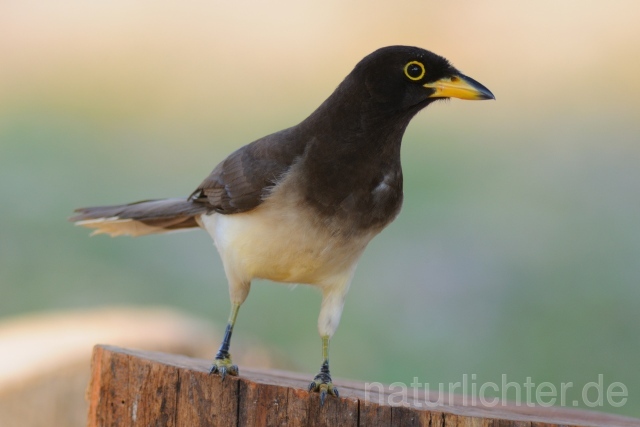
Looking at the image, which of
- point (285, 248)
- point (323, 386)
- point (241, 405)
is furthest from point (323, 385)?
point (285, 248)

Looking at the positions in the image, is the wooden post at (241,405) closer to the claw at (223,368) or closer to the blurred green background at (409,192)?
the claw at (223,368)

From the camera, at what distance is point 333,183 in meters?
5.77

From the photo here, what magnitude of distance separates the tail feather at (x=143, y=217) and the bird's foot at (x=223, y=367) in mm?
1357

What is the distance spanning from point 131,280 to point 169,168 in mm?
2125

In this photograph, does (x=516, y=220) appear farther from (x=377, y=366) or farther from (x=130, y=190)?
(x=130, y=190)

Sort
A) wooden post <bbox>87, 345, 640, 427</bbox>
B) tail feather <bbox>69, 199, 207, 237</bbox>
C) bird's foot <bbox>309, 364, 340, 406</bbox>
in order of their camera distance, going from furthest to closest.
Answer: tail feather <bbox>69, 199, 207, 237</bbox> < bird's foot <bbox>309, 364, 340, 406</bbox> < wooden post <bbox>87, 345, 640, 427</bbox>

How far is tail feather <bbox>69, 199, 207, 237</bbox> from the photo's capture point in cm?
686

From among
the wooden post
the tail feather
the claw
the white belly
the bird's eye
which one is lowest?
the wooden post

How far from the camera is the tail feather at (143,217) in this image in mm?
6855

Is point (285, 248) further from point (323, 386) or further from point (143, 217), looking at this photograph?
point (143, 217)

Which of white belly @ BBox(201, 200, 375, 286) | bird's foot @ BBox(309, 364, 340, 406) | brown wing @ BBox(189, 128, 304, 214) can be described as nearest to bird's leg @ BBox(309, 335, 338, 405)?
bird's foot @ BBox(309, 364, 340, 406)

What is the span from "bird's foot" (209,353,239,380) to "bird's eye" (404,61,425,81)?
82.0 inches

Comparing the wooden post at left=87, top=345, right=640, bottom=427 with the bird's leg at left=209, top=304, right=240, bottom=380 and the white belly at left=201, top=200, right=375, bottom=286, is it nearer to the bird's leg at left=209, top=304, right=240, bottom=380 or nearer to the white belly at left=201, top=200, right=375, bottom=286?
the bird's leg at left=209, top=304, right=240, bottom=380

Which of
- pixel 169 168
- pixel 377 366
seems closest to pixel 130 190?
pixel 169 168
